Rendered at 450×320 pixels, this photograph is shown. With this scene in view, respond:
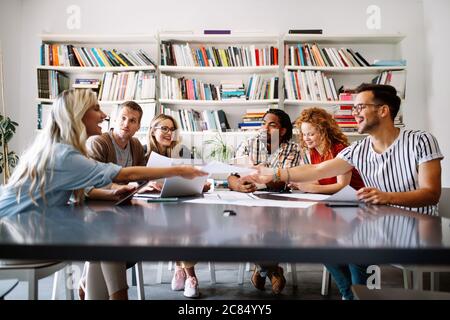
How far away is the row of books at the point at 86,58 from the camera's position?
12.0 ft

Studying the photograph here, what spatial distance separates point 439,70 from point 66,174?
3.43m

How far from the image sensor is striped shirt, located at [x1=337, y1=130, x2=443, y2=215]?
157cm

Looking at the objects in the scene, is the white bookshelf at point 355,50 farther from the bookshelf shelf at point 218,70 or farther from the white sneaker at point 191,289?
the white sneaker at point 191,289

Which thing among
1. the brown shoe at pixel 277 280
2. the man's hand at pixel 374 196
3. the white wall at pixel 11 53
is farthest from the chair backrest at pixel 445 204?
the white wall at pixel 11 53

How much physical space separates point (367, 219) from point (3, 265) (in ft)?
3.77

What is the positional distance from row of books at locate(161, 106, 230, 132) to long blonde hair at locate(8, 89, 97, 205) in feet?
7.20

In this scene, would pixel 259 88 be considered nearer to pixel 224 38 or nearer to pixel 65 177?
pixel 224 38

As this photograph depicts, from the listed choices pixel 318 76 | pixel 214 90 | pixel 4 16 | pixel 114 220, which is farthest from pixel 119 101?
pixel 114 220

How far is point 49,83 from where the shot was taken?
3.68 meters

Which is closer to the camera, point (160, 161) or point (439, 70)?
point (160, 161)

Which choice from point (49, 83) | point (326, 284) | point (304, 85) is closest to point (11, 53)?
point (49, 83)

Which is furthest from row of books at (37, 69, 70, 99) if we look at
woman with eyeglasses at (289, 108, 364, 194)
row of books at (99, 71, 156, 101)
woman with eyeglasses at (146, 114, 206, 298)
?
woman with eyeglasses at (289, 108, 364, 194)
